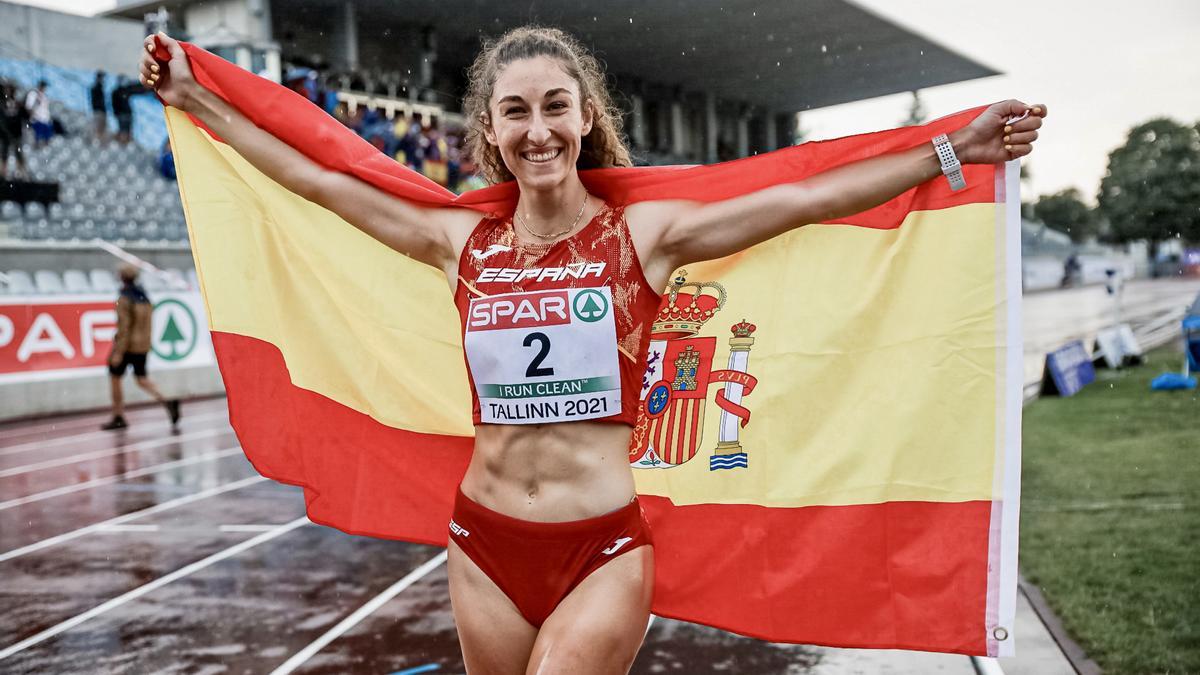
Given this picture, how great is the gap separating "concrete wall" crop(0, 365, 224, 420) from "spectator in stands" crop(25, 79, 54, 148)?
6.38 metres

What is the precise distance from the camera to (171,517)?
8477mm

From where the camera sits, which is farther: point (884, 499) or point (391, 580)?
point (391, 580)

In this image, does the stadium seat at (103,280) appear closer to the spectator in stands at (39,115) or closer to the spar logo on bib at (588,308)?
the spectator in stands at (39,115)

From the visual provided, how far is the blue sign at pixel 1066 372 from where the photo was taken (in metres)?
14.8

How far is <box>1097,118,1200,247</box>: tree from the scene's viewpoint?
5262 cm

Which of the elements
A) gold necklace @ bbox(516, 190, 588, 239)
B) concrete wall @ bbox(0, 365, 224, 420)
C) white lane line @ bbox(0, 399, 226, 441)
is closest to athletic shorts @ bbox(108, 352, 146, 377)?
white lane line @ bbox(0, 399, 226, 441)

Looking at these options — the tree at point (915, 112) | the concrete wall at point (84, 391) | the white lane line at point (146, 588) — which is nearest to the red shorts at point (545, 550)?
the white lane line at point (146, 588)

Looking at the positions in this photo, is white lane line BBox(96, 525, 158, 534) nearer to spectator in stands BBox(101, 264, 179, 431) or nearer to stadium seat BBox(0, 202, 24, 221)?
spectator in stands BBox(101, 264, 179, 431)

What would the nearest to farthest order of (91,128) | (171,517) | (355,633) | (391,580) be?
(355,633) → (391,580) → (171,517) → (91,128)

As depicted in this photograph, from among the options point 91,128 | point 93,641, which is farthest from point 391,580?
point 91,128

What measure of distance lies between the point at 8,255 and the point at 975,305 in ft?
53.4

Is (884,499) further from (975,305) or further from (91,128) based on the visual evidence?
(91,128)

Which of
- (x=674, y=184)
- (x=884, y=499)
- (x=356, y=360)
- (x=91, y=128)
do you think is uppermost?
(x=91, y=128)

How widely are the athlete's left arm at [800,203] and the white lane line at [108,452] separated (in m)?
10.1
